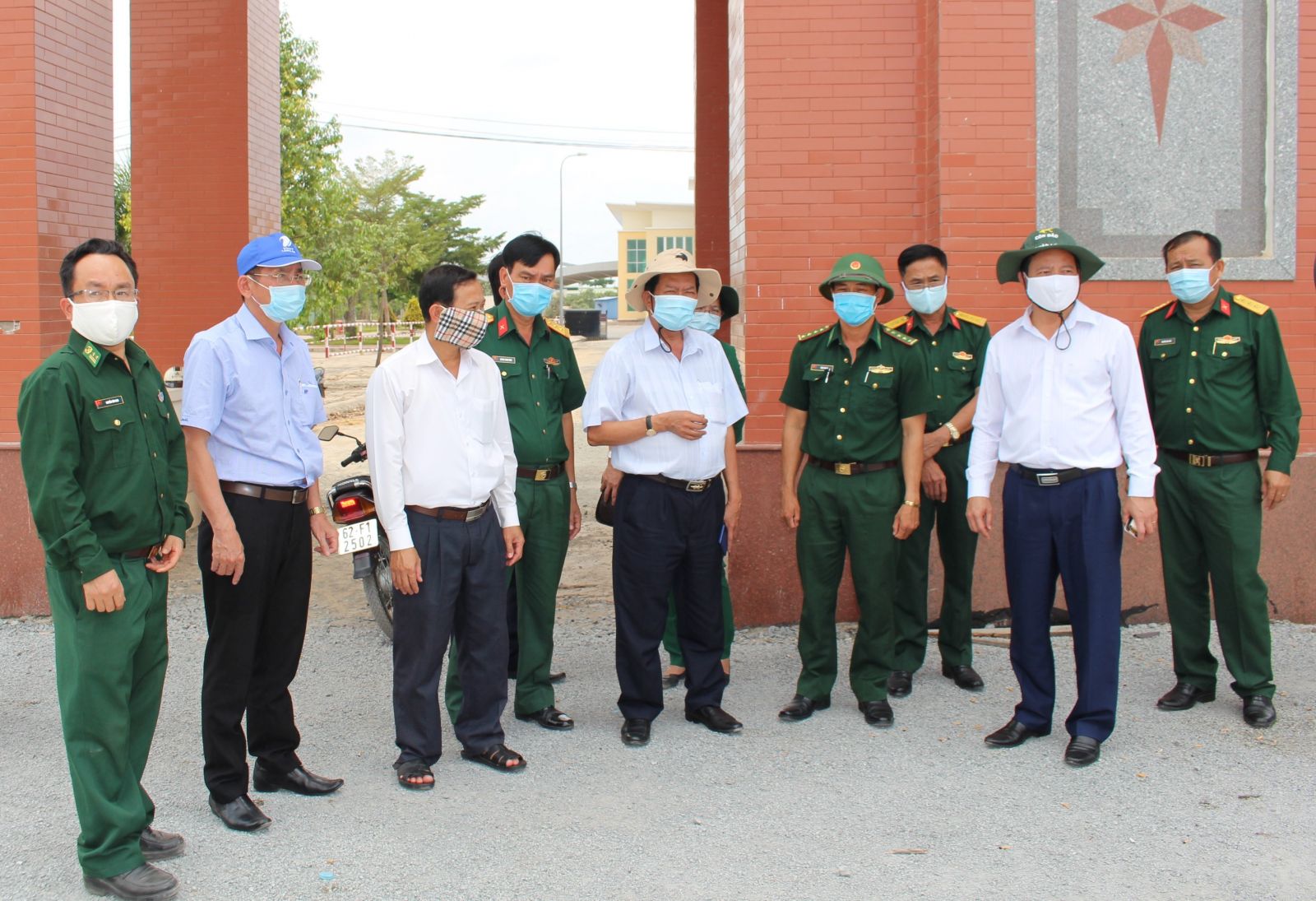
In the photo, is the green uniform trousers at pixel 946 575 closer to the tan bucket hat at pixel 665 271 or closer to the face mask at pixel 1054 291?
the face mask at pixel 1054 291

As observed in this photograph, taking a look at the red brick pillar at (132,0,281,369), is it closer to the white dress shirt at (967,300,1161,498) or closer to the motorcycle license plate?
the motorcycle license plate

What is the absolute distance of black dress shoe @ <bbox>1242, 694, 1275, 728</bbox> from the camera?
4934 mm

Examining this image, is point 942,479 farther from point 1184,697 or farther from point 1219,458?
point 1184,697

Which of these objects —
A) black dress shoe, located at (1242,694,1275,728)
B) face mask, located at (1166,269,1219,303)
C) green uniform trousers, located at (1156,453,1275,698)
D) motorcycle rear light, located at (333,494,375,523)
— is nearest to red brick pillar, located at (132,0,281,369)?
motorcycle rear light, located at (333,494,375,523)

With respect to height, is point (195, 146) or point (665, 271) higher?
point (195, 146)

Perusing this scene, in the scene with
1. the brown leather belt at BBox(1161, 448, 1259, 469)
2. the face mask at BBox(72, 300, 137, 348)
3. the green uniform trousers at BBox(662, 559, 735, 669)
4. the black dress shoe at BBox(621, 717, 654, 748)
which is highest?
the face mask at BBox(72, 300, 137, 348)

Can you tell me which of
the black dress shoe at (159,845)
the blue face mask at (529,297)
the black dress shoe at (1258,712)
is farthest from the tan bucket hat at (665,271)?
the black dress shoe at (1258,712)

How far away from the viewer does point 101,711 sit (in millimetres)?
3471

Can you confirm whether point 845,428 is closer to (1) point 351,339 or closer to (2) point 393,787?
(2) point 393,787

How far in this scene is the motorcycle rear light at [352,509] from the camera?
5.99 m

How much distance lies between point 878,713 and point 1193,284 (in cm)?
227

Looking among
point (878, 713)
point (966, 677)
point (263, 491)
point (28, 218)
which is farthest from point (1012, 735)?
point (28, 218)

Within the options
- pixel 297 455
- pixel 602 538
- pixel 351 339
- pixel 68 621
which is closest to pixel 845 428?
pixel 297 455

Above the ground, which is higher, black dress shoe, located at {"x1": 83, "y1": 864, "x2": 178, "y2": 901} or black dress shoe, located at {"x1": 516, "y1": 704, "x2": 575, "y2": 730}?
black dress shoe, located at {"x1": 516, "y1": 704, "x2": 575, "y2": 730}
